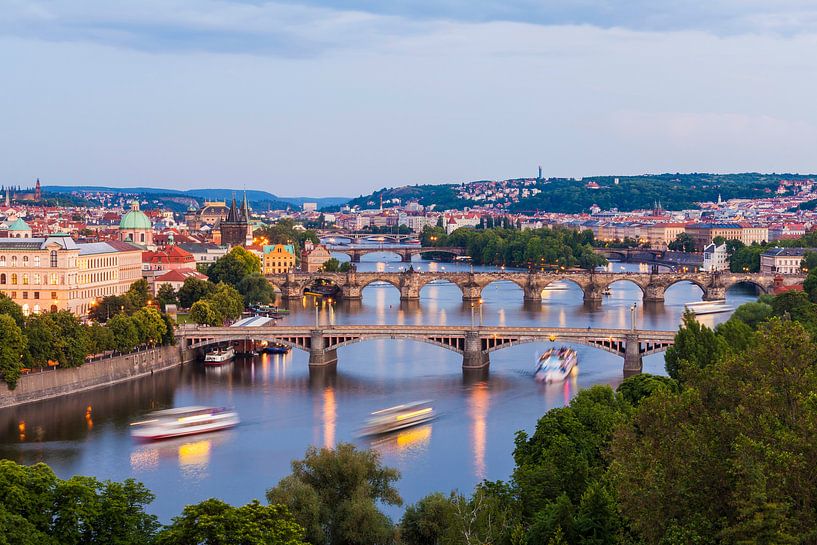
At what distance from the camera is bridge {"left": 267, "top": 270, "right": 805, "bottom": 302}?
5478 cm

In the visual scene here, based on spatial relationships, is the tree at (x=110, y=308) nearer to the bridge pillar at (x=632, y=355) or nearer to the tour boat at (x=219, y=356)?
the tour boat at (x=219, y=356)

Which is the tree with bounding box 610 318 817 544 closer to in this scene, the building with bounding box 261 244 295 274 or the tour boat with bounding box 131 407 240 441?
the tour boat with bounding box 131 407 240 441

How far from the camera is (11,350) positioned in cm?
2759

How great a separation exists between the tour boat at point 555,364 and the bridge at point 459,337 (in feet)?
1.55

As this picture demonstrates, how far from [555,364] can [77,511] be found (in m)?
20.4

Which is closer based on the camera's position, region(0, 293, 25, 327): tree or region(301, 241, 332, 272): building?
region(0, 293, 25, 327): tree

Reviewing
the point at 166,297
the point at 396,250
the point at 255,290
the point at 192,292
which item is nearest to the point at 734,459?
the point at 192,292

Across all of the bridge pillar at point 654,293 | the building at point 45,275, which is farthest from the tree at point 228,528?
the bridge pillar at point 654,293

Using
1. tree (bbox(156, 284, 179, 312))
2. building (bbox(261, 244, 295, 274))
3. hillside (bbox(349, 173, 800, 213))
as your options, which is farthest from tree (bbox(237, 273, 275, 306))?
hillside (bbox(349, 173, 800, 213))

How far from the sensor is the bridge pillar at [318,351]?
113 ft

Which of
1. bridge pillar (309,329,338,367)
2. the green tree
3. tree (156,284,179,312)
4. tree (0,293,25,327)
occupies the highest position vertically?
tree (0,293,25,327)

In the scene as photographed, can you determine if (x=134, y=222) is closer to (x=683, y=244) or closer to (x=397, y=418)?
(x=397, y=418)

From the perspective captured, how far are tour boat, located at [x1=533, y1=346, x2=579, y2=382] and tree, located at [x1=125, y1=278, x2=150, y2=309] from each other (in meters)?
12.6

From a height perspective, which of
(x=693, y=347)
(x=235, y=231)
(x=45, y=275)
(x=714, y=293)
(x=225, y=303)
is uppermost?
(x=235, y=231)
